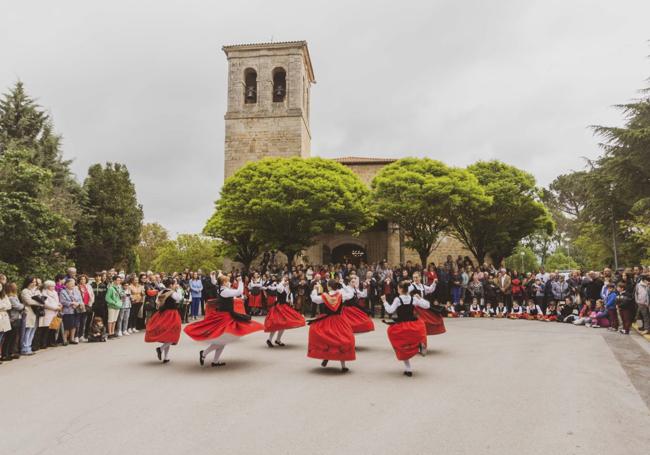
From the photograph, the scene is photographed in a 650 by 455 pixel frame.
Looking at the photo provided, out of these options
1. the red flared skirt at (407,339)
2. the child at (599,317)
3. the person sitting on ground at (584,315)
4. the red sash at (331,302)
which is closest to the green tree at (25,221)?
the red sash at (331,302)

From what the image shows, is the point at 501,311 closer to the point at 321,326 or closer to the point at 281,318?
the point at 281,318

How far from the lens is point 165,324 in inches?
367

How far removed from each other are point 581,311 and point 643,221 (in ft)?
27.8

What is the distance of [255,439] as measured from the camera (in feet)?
16.4

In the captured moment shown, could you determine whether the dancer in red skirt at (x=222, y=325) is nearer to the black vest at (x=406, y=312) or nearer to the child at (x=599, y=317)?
the black vest at (x=406, y=312)

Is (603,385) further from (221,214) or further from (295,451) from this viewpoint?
(221,214)

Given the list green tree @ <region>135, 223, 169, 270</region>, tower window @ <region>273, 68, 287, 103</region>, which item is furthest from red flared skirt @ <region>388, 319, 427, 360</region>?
green tree @ <region>135, 223, 169, 270</region>

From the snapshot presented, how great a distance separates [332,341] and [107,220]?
28.6 meters

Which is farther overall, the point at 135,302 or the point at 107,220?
the point at 107,220

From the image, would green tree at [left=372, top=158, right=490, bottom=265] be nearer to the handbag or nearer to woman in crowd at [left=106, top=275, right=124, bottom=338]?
woman in crowd at [left=106, top=275, right=124, bottom=338]

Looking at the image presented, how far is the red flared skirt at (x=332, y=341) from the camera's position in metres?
8.30

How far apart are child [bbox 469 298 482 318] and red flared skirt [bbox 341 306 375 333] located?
32.0 feet

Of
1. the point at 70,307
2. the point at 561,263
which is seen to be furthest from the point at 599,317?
the point at 561,263

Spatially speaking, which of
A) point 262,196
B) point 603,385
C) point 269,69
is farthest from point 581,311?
point 269,69
